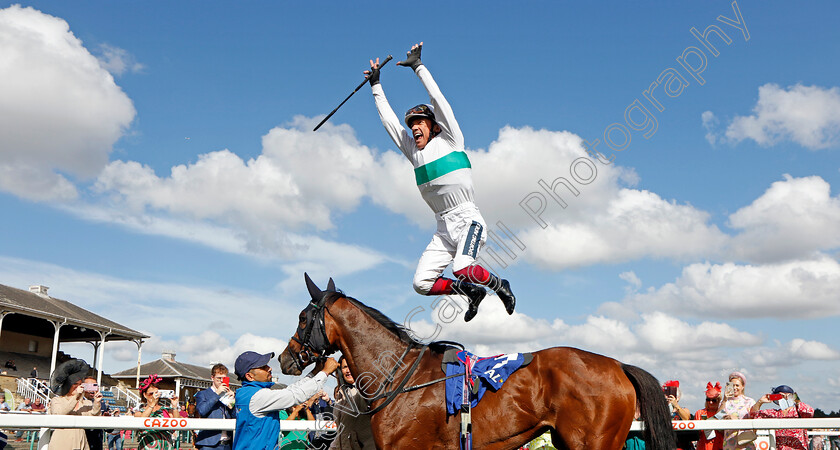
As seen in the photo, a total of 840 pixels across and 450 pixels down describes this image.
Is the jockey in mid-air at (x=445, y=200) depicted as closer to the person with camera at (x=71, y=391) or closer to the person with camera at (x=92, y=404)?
the person with camera at (x=92, y=404)

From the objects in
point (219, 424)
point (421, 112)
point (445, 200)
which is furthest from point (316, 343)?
point (421, 112)

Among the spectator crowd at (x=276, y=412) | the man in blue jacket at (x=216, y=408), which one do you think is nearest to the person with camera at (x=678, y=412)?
the spectator crowd at (x=276, y=412)

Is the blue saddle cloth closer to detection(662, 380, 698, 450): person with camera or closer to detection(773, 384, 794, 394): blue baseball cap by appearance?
detection(662, 380, 698, 450): person with camera

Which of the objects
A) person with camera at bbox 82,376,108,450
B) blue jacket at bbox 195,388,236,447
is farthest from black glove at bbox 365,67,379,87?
person with camera at bbox 82,376,108,450

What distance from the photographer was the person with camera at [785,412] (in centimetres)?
610

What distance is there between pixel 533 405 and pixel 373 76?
3.01 meters

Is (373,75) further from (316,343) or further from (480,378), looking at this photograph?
(480,378)

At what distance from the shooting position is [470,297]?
4910mm

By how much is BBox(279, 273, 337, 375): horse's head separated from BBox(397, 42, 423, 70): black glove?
2.09m

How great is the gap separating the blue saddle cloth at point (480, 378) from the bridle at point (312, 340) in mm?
1052

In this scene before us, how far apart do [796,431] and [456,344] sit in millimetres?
3625

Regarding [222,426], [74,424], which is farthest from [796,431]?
[74,424]

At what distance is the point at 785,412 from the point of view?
20.6 ft

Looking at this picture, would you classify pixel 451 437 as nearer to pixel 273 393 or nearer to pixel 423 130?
pixel 273 393
